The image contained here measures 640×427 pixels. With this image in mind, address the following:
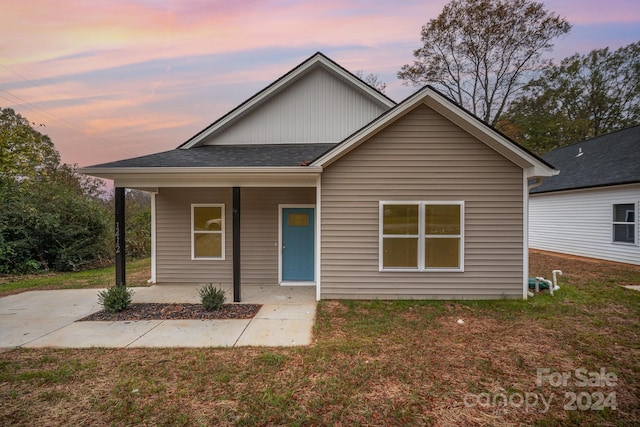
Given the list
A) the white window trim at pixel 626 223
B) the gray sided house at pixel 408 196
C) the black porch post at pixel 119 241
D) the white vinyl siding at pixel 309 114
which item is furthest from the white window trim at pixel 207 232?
the white window trim at pixel 626 223

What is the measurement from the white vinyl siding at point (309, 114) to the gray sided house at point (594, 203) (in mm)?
10098

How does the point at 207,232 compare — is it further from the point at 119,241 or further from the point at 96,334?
the point at 96,334

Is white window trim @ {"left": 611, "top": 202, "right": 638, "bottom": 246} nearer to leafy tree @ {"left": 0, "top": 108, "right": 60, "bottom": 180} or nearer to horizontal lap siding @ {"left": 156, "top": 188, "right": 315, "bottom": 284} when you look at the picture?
horizontal lap siding @ {"left": 156, "top": 188, "right": 315, "bottom": 284}

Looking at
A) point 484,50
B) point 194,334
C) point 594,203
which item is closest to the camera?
point 194,334

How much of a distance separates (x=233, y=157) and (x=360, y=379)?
19.3 ft

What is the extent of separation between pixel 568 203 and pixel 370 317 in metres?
13.5

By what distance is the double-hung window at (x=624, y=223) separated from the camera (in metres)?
10.4

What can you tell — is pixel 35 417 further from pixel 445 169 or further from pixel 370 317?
pixel 445 169

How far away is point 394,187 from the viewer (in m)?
6.45

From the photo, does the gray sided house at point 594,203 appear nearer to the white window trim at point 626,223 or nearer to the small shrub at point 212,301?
the white window trim at point 626,223

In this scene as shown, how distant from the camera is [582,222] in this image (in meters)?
12.5

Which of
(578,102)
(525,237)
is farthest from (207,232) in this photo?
(578,102)

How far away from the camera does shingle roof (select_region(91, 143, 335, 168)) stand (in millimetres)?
6383

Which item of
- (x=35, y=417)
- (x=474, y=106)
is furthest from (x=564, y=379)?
(x=474, y=106)
